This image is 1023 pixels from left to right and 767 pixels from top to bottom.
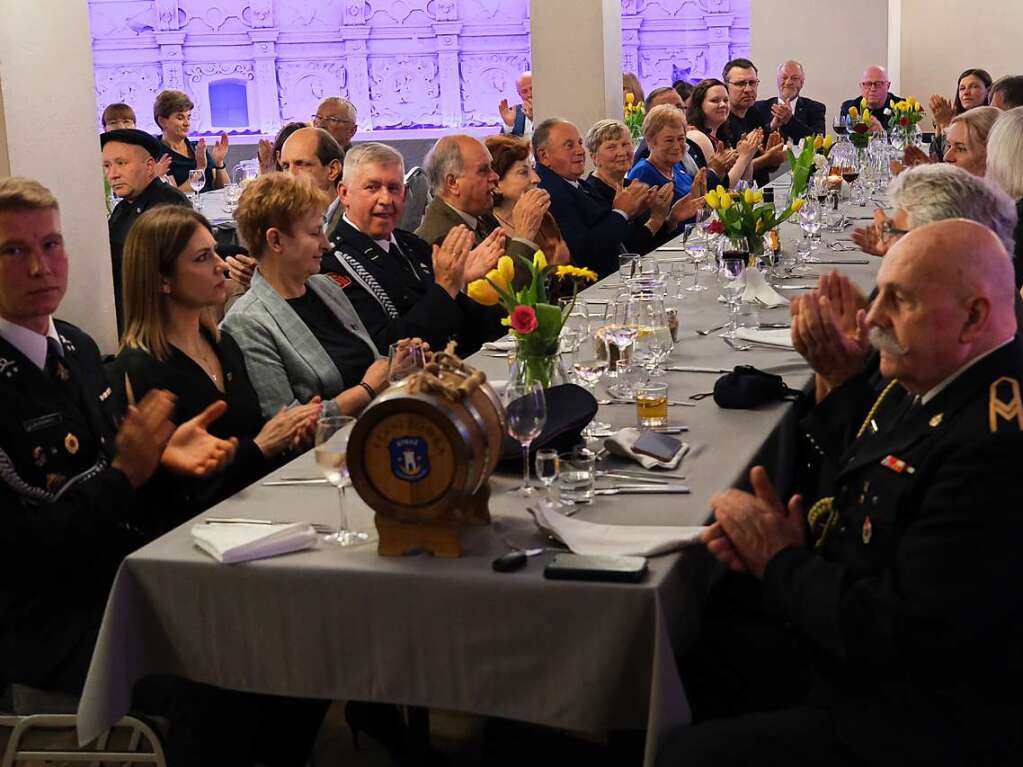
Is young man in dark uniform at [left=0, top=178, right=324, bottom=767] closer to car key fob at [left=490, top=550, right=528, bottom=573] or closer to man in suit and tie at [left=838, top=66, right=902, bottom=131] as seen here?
car key fob at [left=490, top=550, right=528, bottom=573]

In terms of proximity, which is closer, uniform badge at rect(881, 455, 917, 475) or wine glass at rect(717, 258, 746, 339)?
uniform badge at rect(881, 455, 917, 475)

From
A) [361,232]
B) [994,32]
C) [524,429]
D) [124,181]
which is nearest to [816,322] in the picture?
[524,429]

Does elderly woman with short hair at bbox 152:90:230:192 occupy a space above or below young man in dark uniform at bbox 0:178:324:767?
above

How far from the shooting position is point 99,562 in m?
2.68

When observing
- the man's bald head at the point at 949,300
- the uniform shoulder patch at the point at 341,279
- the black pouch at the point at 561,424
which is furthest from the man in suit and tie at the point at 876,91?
the man's bald head at the point at 949,300

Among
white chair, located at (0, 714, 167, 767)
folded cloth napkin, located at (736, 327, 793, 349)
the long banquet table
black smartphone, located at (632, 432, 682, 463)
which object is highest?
folded cloth napkin, located at (736, 327, 793, 349)

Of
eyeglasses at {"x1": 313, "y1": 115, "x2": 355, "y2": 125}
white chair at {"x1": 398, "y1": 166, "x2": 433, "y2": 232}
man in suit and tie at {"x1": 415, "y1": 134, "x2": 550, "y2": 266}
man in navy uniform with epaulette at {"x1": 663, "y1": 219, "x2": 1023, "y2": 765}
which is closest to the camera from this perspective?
man in navy uniform with epaulette at {"x1": 663, "y1": 219, "x2": 1023, "y2": 765}

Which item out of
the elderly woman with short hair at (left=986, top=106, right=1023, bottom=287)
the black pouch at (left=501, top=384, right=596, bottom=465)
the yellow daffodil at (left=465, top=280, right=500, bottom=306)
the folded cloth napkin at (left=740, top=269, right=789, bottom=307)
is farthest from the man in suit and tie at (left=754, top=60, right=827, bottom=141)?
the black pouch at (left=501, top=384, right=596, bottom=465)

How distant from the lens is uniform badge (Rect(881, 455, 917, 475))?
6.82 feet

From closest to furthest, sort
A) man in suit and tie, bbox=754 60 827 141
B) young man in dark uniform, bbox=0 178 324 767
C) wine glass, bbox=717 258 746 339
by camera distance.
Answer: young man in dark uniform, bbox=0 178 324 767
wine glass, bbox=717 258 746 339
man in suit and tie, bbox=754 60 827 141

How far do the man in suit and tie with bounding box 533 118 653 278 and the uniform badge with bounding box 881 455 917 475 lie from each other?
4.12m

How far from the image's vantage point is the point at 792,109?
505 inches

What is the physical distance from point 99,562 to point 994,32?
46.2 feet

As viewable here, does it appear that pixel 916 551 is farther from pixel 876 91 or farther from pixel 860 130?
pixel 876 91
